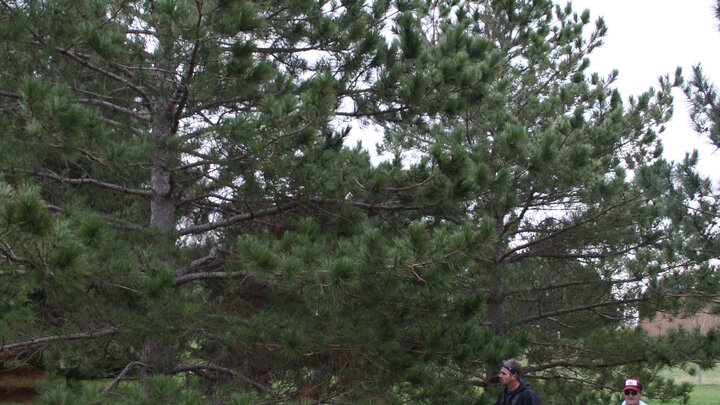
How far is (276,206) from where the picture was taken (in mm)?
6250

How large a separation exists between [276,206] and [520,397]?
8.91 ft

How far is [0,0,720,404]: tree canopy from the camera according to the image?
4.91 meters

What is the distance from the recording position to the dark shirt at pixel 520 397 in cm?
476

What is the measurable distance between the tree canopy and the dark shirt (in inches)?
34.8

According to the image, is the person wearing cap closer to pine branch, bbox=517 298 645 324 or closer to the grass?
pine branch, bbox=517 298 645 324

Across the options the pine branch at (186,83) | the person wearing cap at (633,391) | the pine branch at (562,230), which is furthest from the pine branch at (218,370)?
the pine branch at (562,230)

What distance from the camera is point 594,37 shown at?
429 inches

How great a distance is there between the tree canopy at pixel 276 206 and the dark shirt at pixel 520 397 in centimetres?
88

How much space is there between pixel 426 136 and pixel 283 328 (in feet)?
16.9

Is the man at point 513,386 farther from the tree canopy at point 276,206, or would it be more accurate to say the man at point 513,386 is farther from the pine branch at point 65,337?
the pine branch at point 65,337

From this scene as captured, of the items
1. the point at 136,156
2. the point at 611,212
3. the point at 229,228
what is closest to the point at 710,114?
the point at 611,212

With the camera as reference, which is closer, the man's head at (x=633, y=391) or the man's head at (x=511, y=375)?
the man's head at (x=511, y=375)

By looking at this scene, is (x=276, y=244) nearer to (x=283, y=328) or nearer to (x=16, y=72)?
(x=283, y=328)

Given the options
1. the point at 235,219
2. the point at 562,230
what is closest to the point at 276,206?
the point at 235,219
